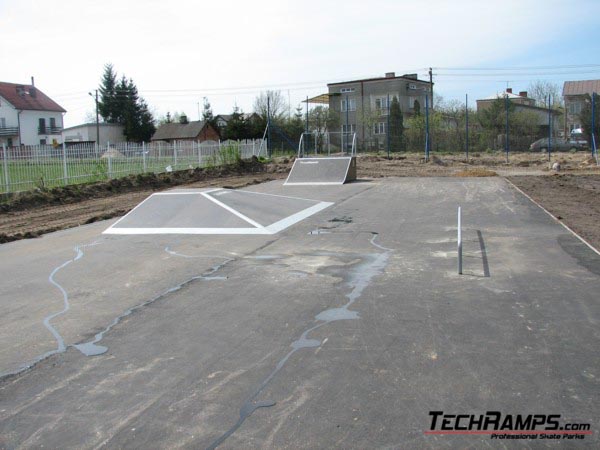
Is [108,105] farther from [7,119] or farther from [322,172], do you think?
[322,172]

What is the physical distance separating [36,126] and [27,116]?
1.78 meters

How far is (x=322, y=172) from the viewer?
2356cm

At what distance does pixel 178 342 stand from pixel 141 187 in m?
19.5

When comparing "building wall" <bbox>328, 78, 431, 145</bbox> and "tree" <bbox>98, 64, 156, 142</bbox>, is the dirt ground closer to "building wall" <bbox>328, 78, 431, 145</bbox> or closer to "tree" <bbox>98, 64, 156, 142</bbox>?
"building wall" <bbox>328, 78, 431, 145</bbox>

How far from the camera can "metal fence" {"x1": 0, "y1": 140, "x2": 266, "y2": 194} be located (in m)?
20.3

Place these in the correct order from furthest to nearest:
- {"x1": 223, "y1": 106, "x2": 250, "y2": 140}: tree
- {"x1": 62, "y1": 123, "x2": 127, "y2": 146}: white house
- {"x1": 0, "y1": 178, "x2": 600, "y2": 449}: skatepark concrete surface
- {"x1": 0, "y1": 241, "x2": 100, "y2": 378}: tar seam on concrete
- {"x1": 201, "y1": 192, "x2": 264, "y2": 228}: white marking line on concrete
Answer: {"x1": 62, "y1": 123, "x2": 127, "y2": 146}: white house
{"x1": 223, "y1": 106, "x2": 250, "y2": 140}: tree
{"x1": 201, "y1": 192, "x2": 264, "y2": 228}: white marking line on concrete
{"x1": 0, "y1": 241, "x2": 100, "y2": 378}: tar seam on concrete
{"x1": 0, "y1": 178, "x2": 600, "y2": 449}: skatepark concrete surface

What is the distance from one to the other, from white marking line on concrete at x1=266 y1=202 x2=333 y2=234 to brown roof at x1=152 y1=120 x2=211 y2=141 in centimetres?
6067

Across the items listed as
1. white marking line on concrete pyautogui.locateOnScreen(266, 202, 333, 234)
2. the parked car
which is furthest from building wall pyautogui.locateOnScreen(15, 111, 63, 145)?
white marking line on concrete pyautogui.locateOnScreen(266, 202, 333, 234)

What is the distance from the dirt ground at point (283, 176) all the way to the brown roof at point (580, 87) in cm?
5046

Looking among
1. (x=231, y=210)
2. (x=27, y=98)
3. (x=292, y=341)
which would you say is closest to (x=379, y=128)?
(x=231, y=210)

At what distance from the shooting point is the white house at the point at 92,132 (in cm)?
7450

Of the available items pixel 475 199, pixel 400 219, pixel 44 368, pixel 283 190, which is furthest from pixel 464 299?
pixel 283 190

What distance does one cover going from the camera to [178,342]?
17.3ft

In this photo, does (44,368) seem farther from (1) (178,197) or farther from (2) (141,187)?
(2) (141,187)
